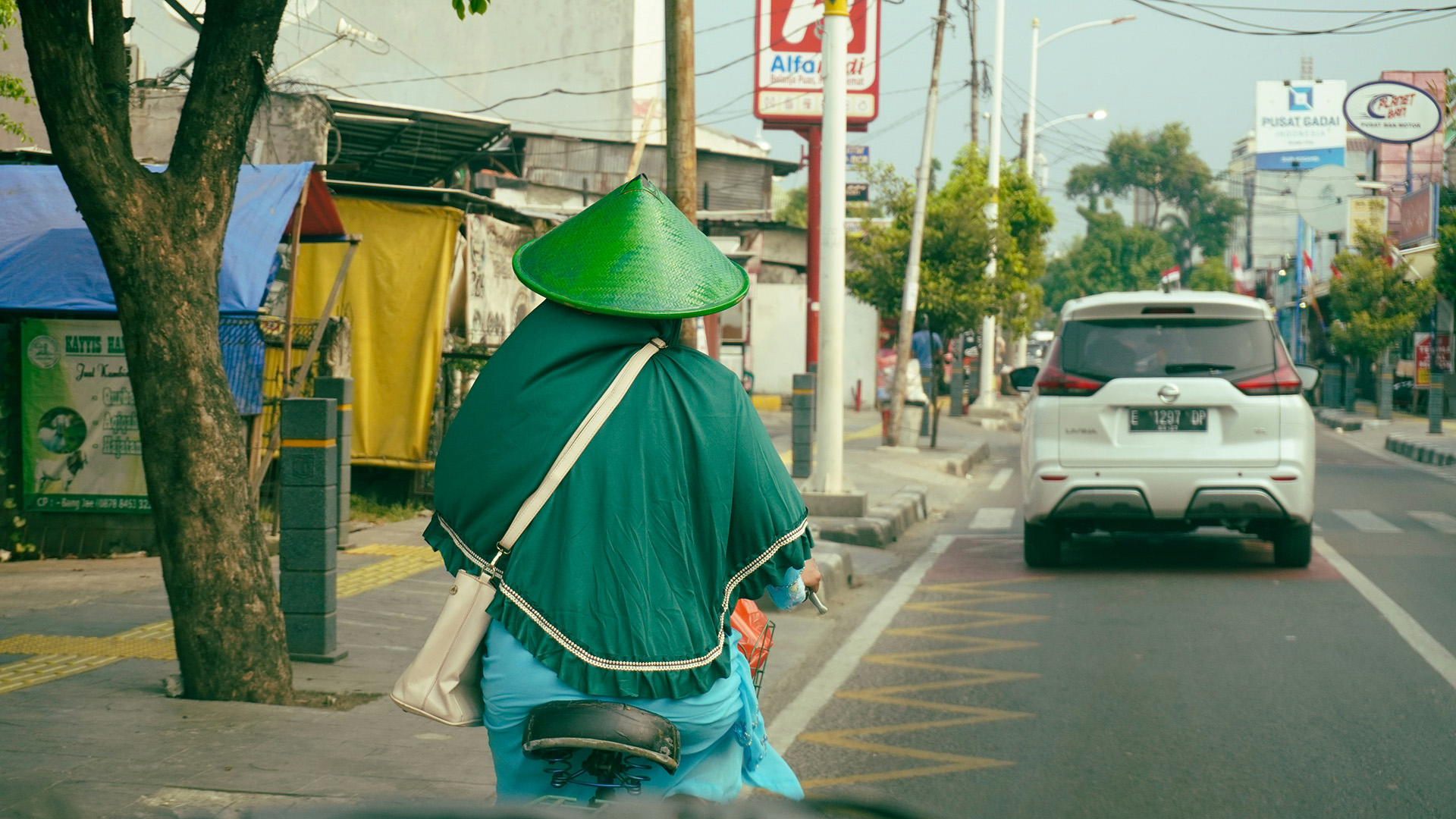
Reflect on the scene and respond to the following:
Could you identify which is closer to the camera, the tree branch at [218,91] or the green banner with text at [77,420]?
the tree branch at [218,91]

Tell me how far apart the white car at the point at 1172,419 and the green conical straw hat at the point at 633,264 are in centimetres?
686

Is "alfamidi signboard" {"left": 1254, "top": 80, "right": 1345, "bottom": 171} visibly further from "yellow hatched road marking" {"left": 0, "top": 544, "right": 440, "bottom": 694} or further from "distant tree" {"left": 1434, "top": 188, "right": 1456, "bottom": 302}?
"yellow hatched road marking" {"left": 0, "top": 544, "right": 440, "bottom": 694}

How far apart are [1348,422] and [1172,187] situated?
57.6 m

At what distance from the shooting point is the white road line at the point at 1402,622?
669 cm

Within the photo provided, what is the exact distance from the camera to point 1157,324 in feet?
30.2

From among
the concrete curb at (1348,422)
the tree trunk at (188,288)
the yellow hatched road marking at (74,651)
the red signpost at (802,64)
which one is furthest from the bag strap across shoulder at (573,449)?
the concrete curb at (1348,422)

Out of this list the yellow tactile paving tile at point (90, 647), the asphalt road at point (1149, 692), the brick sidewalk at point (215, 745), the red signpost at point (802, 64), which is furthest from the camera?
the red signpost at point (802, 64)

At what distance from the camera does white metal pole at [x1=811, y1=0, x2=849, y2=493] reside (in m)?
12.2

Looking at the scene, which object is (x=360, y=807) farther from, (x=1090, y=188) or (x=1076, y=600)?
(x=1090, y=188)

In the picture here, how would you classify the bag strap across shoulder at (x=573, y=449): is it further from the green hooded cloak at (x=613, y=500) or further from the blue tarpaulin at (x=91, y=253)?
the blue tarpaulin at (x=91, y=253)

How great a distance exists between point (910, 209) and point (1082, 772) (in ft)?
63.0

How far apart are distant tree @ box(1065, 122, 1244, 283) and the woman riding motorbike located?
81.4 m

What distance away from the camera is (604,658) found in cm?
Result: 252

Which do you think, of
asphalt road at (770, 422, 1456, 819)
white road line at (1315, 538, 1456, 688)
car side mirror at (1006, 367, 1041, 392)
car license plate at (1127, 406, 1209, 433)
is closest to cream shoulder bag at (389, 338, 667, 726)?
asphalt road at (770, 422, 1456, 819)
